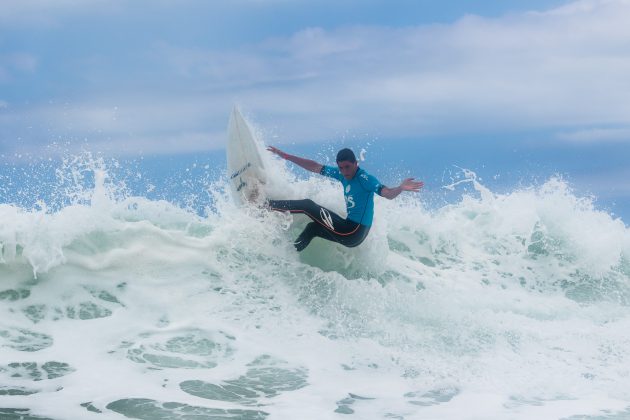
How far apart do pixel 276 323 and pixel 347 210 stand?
6.05 ft

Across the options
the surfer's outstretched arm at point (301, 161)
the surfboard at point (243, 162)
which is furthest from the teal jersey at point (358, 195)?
the surfboard at point (243, 162)

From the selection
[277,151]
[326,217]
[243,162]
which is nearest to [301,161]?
[277,151]

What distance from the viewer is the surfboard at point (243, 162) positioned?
876 centimetres

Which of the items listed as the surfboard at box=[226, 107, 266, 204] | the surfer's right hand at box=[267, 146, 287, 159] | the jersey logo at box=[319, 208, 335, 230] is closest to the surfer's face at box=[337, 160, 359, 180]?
the jersey logo at box=[319, 208, 335, 230]

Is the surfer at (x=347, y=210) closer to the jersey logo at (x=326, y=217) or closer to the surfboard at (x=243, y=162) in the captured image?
the jersey logo at (x=326, y=217)

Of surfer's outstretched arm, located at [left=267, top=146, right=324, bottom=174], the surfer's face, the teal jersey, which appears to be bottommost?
the teal jersey

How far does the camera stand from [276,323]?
6844mm

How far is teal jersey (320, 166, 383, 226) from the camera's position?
7.76 meters

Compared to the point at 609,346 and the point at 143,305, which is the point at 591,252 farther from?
the point at 143,305

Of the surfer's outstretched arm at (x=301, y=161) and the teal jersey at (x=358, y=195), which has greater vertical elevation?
the surfer's outstretched arm at (x=301, y=161)

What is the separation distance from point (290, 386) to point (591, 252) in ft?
23.1

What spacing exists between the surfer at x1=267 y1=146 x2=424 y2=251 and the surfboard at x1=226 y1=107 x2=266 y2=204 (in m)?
0.67

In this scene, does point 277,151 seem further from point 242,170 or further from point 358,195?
point 358,195

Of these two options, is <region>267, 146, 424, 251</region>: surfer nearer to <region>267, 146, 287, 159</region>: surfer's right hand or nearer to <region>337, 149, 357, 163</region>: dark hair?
<region>337, 149, 357, 163</region>: dark hair
